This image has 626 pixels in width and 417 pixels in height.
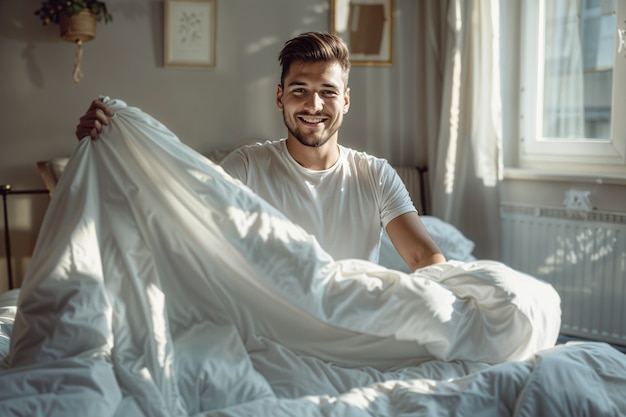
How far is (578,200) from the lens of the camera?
10.9 feet

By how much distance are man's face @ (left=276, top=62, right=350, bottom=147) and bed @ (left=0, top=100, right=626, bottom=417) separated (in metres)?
0.46

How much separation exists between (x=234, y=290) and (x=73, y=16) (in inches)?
105

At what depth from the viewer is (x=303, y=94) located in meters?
1.94

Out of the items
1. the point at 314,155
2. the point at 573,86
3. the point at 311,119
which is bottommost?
the point at 314,155

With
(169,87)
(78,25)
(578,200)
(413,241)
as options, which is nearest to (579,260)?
(578,200)

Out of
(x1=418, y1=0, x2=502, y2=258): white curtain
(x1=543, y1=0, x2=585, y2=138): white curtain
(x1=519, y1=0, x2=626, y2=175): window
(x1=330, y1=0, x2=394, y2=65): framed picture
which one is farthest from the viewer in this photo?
(x1=330, y1=0, x2=394, y2=65): framed picture

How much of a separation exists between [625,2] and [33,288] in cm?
300

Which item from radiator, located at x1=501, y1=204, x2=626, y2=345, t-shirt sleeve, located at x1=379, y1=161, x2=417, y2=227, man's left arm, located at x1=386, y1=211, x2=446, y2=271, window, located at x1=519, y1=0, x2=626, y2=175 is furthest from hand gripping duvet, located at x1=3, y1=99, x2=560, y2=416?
window, located at x1=519, y1=0, x2=626, y2=175

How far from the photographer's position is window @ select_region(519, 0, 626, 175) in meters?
3.36

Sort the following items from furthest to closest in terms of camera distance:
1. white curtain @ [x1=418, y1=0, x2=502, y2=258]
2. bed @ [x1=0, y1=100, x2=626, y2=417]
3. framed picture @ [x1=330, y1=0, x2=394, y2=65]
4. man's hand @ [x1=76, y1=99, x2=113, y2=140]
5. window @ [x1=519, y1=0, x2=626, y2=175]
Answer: framed picture @ [x1=330, y1=0, x2=394, y2=65], white curtain @ [x1=418, y1=0, x2=502, y2=258], window @ [x1=519, y1=0, x2=626, y2=175], man's hand @ [x1=76, y1=99, x2=113, y2=140], bed @ [x1=0, y1=100, x2=626, y2=417]

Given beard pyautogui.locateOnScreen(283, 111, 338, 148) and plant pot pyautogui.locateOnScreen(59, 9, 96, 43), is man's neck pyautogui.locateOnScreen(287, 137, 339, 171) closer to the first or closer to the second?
beard pyautogui.locateOnScreen(283, 111, 338, 148)

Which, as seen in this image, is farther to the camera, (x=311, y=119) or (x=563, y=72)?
(x=563, y=72)

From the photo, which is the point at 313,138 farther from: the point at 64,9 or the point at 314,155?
the point at 64,9

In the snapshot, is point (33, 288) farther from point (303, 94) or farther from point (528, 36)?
point (528, 36)
